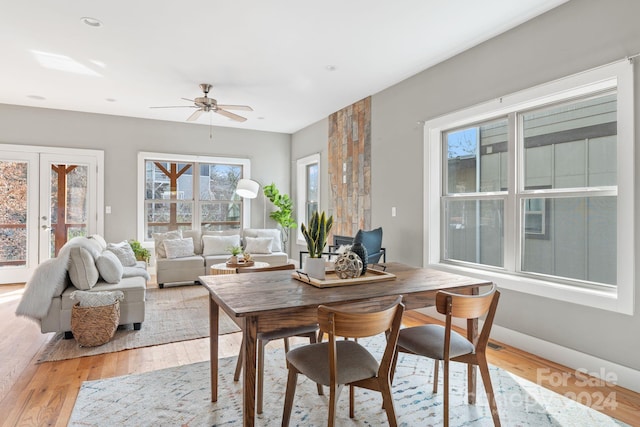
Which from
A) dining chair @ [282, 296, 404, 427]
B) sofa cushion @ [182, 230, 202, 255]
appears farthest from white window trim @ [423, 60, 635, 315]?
sofa cushion @ [182, 230, 202, 255]

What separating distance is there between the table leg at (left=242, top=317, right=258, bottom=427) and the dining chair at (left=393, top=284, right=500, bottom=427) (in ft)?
2.82

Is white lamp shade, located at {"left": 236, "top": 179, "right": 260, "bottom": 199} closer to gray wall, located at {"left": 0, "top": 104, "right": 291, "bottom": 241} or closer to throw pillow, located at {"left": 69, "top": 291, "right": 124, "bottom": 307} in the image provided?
gray wall, located at {"left": 0, "top": 104, "right": 291, "bottom": 241}

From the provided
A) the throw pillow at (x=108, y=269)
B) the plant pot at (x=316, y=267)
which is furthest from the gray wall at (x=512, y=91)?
the throw pillow at (x=108, y=269)

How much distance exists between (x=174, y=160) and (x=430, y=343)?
592 cm

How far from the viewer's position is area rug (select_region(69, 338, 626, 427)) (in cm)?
198

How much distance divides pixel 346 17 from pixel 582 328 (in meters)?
2.97

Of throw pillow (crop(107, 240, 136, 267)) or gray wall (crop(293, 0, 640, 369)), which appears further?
throw pillow (crop(107, 240, 136, 267))

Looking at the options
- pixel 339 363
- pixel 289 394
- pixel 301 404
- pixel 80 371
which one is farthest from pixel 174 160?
pixel 339 363

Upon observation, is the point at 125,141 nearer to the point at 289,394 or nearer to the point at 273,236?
the point at 273,236

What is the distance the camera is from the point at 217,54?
369 centimetres

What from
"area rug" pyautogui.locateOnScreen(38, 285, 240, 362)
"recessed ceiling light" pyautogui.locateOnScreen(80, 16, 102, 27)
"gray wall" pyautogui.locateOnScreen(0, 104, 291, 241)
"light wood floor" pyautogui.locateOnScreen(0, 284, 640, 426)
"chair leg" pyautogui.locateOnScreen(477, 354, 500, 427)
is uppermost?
"recessed ceiling light" pyautogui.locateOnScreen(80, 16, 102, 27)

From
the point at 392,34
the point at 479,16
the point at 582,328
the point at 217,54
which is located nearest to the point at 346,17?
the point at 392,34

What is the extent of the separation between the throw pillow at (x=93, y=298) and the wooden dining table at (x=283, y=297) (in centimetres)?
153

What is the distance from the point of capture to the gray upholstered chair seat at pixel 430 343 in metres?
1.86
